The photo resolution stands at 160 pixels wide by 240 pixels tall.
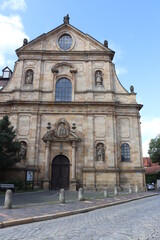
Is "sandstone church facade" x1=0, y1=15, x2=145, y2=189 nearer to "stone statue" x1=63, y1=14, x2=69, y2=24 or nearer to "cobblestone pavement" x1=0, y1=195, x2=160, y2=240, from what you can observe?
"stone statue" x1=63, y1=14, x2=69, y2=24

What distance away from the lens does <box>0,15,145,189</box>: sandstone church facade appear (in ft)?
72.4

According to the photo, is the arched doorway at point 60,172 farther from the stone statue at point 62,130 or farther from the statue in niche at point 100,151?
the statue in niche at point 100,151

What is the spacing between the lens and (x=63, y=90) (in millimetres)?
25562

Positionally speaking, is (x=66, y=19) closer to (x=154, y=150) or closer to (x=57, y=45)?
(x=57, y=45)

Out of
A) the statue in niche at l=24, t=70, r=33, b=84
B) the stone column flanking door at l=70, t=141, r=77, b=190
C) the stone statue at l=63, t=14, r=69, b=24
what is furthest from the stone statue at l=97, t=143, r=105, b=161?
the stone statue at l=63, t=14, r=69, b=24

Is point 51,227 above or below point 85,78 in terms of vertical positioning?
below

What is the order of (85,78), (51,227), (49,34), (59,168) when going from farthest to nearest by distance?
(49,34) < (85,78) < (59,168) < (51,227)

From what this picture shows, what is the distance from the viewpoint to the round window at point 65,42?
27641 mm

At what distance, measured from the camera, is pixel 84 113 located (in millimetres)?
24000

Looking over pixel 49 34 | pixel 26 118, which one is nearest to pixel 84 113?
pixel 26 118

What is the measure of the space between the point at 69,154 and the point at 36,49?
14.1 meters

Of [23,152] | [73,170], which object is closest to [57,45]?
[23,152]

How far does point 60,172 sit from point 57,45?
16.1 meters

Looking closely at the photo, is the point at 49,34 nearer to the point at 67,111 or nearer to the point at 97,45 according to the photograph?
the point at 97,45
